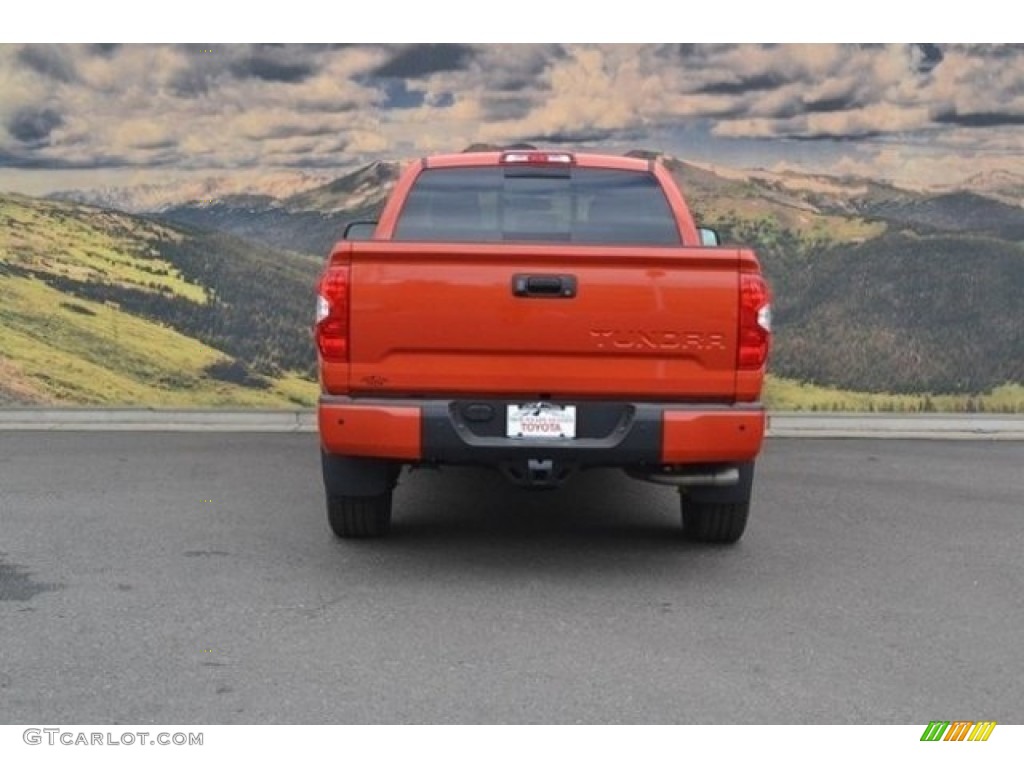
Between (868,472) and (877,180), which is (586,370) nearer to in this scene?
(868,472)

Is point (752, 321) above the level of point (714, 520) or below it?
above

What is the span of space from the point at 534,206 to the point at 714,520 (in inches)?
77.4

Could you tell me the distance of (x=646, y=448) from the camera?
202 inches

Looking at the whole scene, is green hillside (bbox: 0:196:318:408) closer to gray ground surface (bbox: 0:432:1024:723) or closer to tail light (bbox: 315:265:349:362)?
gray ground surface (bbox: 0:432:1024:723)

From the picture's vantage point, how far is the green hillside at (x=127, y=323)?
10352mm

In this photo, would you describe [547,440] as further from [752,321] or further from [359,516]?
[359,516]

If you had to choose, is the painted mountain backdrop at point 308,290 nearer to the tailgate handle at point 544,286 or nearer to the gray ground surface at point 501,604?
the gray ground surface at point 501,604

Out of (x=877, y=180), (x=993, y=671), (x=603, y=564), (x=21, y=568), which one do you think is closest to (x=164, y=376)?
(x=21, y=568)

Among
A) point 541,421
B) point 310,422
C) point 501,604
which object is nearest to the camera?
point 501,604

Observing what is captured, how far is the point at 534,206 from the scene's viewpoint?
6320 mm

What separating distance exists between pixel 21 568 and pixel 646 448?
10.2 feet

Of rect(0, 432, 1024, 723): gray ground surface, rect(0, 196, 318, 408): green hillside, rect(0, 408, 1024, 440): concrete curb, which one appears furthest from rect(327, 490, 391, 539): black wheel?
rect(0, 196, 318, 408): green hillside

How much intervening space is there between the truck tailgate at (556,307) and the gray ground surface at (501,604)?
3.48ft

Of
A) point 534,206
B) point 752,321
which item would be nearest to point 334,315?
point 534,206
